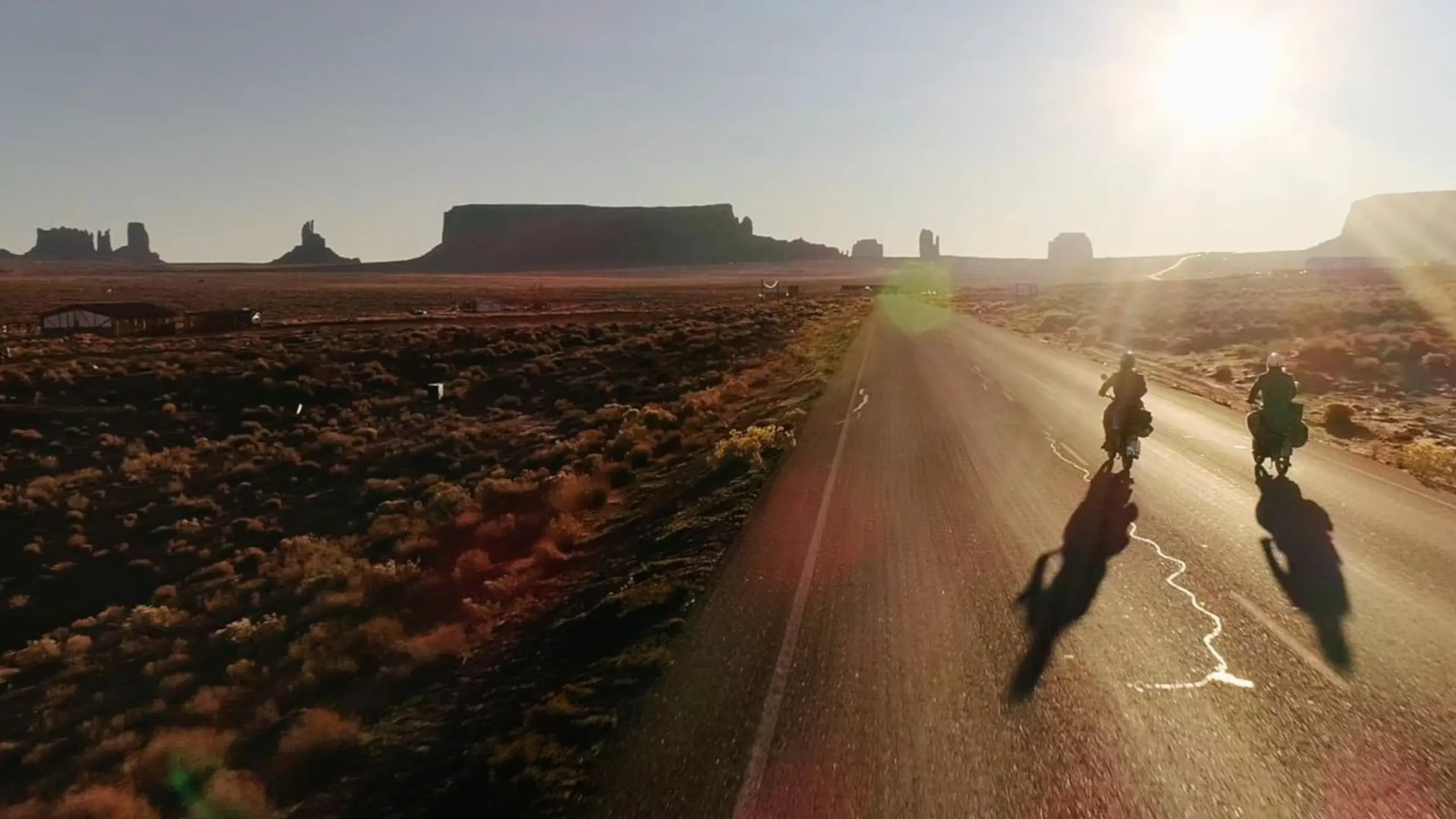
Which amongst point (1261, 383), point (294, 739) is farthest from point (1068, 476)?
point (294, 739)

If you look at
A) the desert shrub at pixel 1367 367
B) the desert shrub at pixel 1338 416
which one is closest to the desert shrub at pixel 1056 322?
the desert shrub at pixel 1367 367

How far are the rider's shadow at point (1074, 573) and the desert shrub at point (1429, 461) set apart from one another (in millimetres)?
5495

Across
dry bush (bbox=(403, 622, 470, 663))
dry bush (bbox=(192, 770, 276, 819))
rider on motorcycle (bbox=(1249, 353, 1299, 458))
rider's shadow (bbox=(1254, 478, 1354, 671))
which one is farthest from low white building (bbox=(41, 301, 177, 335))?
rider's shadow (bbox=(1254, 478, 1354, 671))

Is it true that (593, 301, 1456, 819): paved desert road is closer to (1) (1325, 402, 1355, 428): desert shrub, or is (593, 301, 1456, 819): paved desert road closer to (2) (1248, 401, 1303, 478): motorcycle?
(2) (1248, 401, 1303, 478): motorcycle

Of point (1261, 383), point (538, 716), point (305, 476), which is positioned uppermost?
point (1261, 383)

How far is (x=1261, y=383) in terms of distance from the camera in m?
14.4

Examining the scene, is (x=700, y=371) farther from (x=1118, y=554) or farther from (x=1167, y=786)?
(x=1167, y=786)

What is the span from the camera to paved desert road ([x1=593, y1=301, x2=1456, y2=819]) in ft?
17.8

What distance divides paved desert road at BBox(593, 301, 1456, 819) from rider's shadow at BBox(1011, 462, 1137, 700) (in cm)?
4

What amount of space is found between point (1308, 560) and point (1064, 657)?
13.9ft

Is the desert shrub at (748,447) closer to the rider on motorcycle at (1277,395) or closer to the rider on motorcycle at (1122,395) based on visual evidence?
the rider on motorcycle at (1122,395)

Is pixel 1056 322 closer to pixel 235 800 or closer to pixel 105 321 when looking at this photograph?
pixel 105 321

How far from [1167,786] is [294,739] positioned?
18.7 feet

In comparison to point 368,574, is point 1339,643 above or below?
above
